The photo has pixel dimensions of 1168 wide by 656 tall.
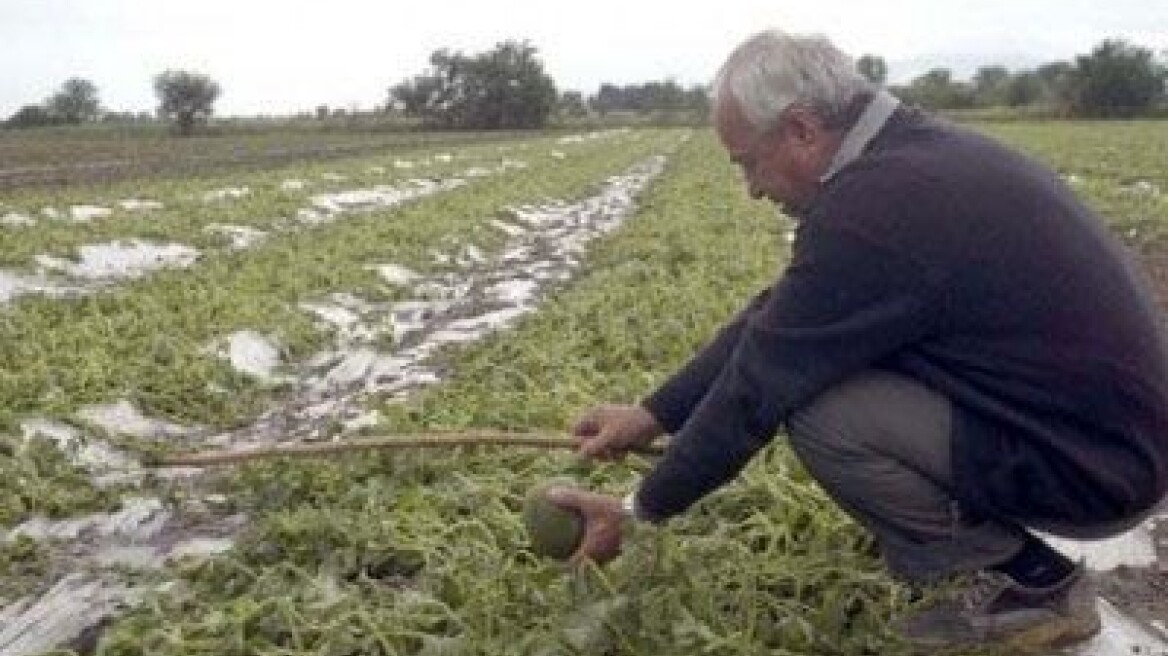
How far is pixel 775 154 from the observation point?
11.4ft

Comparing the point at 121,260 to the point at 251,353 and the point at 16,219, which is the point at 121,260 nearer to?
the point at 16,219

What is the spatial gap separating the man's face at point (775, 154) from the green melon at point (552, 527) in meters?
1.02

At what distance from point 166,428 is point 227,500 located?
5.33 feet

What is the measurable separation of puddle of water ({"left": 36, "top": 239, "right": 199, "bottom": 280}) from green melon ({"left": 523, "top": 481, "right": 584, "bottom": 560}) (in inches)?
330

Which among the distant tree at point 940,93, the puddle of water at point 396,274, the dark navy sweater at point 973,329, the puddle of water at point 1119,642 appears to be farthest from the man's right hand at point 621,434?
the distant tree at point 940,93

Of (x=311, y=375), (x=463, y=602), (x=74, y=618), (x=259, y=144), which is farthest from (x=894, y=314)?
(x=259, y=144)

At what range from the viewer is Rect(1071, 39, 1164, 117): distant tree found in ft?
230

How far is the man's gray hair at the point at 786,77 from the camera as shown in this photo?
11.0 feet

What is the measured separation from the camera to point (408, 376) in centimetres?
806

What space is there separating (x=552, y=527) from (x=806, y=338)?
101cm

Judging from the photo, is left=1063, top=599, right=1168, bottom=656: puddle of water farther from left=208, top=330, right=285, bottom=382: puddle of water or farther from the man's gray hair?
left=208, top=330, right=285, bottom=382: puddle of water

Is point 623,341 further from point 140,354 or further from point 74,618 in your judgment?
point 74,618

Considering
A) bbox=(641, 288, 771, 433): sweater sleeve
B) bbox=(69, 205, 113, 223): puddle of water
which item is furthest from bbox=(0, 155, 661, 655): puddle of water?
bbox=(69, 205, 113, 223): puddle of water

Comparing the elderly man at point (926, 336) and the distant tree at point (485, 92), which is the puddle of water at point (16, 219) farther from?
the distant tree at point (485, 92)
